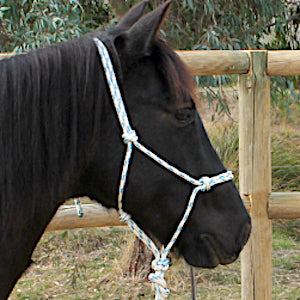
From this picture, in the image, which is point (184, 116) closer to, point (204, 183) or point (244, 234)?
point (204, 183)

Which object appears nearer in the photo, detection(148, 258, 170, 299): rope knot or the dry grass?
detection(148, 258, 170, 299): rope knot

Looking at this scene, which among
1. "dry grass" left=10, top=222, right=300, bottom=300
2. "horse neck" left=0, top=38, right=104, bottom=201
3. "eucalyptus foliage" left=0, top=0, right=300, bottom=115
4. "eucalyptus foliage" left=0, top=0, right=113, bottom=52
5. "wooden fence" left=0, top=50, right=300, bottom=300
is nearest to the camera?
"horse neck" left=0, top=38, right=104, bottom=201

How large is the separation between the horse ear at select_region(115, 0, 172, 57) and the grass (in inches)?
83.3

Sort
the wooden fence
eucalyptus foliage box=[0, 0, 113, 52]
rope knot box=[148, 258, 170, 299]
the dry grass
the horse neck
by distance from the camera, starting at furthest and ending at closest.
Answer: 1. the dry grass
2. eucalyptus foliage box=[0, 0, 113, 52]
3. the wooden fence
4. rope knot box=[148, 258, 170, 299]
5. the horse neck

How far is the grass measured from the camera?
383cm

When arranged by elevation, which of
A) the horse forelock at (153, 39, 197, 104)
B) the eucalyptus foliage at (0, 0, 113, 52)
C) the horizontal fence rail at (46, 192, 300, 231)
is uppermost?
the eucalyptus foliage at (0, 0, 113, 52)

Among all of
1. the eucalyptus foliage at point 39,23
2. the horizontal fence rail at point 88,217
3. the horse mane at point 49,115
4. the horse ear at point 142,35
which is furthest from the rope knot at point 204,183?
the eucalyptus foliage at point 39,23

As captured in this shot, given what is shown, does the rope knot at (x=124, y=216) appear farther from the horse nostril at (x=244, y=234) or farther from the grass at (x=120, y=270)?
the grass at (x=120, y=270)

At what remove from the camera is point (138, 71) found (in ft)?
4.49

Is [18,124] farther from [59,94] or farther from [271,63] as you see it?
[271,63]

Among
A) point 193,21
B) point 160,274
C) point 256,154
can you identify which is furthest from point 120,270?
point 160,274

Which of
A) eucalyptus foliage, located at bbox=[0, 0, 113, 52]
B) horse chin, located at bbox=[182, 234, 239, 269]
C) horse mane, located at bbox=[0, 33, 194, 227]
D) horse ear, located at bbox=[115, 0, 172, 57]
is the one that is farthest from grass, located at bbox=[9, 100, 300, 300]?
horse ear, located at bbox=[115, 0, 172, 57]

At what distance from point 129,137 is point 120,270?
3.02 m

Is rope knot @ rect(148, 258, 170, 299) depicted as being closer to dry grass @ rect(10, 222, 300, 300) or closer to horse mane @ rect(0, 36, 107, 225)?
horse mane @ rect(0, 36, 107, 225)
